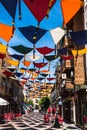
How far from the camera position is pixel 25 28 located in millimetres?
13211

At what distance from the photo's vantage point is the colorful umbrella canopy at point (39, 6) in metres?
9.95

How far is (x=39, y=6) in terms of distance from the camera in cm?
1013

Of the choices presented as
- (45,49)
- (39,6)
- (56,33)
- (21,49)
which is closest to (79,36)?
(56,33)

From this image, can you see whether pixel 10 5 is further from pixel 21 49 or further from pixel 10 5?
pixel 21 49

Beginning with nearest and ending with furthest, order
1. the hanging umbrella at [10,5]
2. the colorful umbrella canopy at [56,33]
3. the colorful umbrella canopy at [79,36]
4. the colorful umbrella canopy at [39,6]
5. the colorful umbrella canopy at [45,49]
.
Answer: the colorful umbrella canopy at [39,6] < the hanging umbrella at [10,5] < the colorful umbrella canopy at [79,36] < the colorful umbrella canopy at [56,33] < the colorful umbrella canopy at [45,49]

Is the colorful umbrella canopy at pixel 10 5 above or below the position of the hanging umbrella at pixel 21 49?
above

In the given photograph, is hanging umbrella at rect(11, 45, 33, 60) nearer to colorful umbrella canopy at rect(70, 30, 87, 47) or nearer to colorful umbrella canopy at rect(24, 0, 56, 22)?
colorful umbrella canopy at rect(70, 30, 87, 47)

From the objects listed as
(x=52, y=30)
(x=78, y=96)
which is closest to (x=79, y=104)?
(x=78, y=96)

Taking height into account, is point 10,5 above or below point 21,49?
above

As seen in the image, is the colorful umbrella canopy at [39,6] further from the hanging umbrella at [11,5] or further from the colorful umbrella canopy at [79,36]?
the colorful umbrella canopy at [79,36]

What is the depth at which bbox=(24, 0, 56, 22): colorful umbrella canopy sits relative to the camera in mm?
9953

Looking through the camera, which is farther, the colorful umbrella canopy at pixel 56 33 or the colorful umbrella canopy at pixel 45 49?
the colorful umbrella canopy at pixel 45 49

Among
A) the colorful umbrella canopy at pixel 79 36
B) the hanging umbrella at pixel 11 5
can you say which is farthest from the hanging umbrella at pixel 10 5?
the colorful umbrella canopy at pixel 79 36

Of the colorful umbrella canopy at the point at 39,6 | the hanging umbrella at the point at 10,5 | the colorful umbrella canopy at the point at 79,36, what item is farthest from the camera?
the colorful umbrella canopy at the point at 79,36
